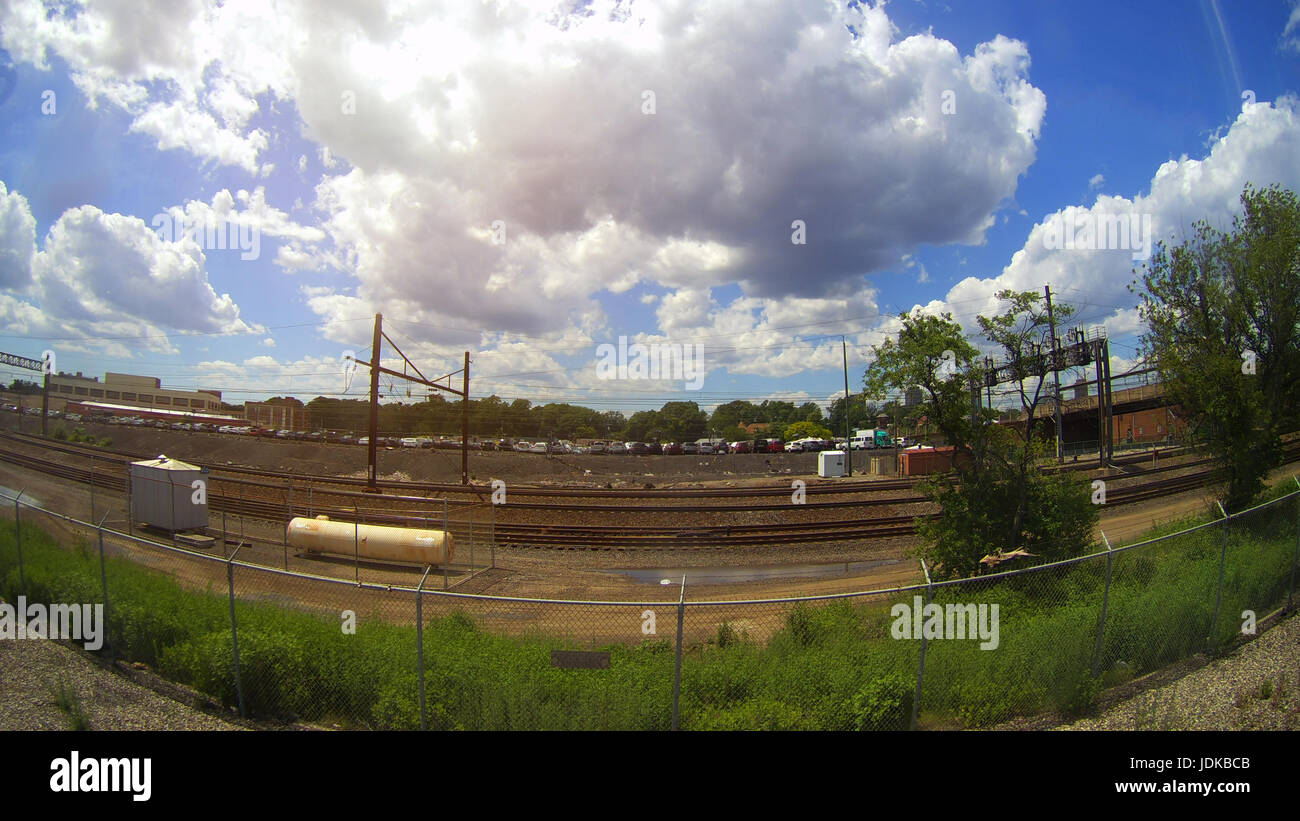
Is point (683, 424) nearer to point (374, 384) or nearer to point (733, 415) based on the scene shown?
point (733, 415)

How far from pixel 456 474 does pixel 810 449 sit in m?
39.5

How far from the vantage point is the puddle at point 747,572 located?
17191mm

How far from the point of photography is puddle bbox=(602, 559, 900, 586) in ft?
56.4

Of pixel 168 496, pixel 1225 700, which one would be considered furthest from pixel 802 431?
pixel 1225 700

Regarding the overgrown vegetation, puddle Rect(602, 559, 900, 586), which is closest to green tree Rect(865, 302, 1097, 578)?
puddle Rect(602, 559, 900, 586)

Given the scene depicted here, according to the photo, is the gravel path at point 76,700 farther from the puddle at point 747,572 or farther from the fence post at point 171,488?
the fence post at point 171,488

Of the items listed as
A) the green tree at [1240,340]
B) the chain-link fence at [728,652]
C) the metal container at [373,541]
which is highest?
the green tree at [1240,340]

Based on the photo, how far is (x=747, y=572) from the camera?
1808 centimetres

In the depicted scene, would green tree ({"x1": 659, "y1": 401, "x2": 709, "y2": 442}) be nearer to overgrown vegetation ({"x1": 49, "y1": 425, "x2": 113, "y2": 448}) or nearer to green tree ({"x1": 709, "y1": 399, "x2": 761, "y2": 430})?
green tree ({"x1": 709, "y1": 399, "x2": 761, "y2": 430})

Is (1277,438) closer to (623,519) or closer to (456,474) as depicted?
(623,519)

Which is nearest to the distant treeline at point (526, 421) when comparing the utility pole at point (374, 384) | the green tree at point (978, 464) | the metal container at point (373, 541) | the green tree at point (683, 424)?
the green tree at point (683, 424)

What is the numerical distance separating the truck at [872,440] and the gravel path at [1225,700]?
55.7 meters

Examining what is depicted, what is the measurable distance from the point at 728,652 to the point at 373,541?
13.3 metres
